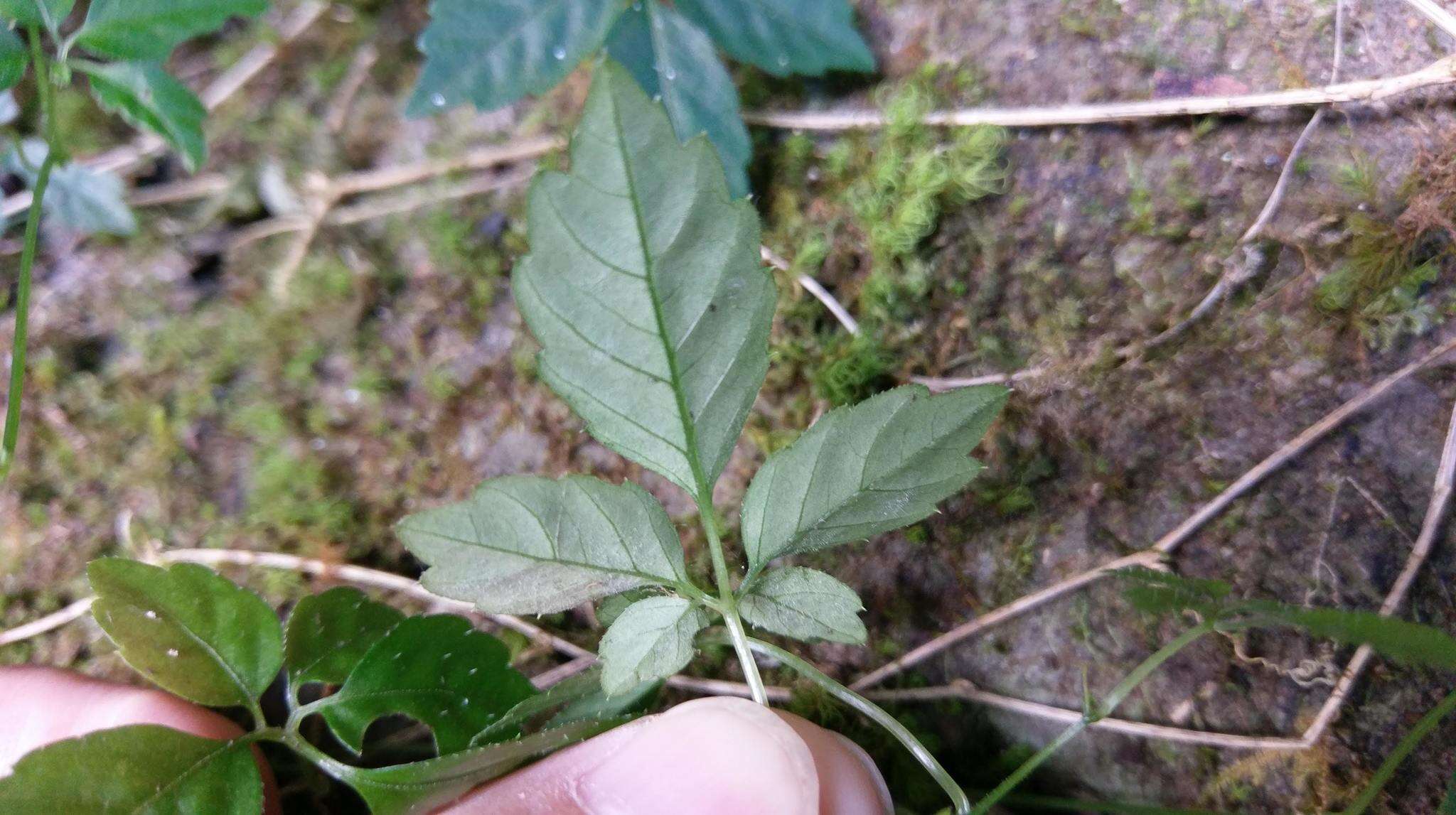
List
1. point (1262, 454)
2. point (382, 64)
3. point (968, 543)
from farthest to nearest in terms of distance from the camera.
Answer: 1. point (382, 64)
2. point (968, 543)
3. point (1262, 454)

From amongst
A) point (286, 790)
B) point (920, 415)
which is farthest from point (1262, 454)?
point (286, 790)

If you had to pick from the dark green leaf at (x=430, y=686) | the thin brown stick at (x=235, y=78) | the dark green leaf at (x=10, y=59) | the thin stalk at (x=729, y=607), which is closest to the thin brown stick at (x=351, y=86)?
the thin brown stick at (x=235, y=78)

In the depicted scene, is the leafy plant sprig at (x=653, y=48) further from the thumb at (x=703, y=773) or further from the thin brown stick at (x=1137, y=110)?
the thumb at (x=703, y=773)

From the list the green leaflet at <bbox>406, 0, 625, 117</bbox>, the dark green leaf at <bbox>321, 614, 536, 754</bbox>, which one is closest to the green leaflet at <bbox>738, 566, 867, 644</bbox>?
the dark green leaf at <bbox>321, 614, 536, 754</bbox>

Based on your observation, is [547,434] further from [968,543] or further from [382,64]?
[382,64]

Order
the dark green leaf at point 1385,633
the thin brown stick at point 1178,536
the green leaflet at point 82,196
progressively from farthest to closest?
1. the green leaflet at point 82,196
2. the thin brown stick at point 1178,536
3. the dark green leaf at point 1385,633

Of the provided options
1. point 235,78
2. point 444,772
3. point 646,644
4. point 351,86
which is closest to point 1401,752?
point 646,644

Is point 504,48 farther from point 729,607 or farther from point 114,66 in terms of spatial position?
point 729,607
